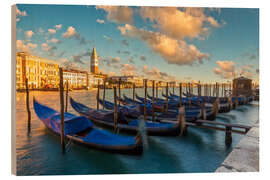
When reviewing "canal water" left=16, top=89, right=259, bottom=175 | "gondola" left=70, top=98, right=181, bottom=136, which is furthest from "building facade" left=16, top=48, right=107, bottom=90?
"gondola" left=70, top=98, right=181, bottom=136

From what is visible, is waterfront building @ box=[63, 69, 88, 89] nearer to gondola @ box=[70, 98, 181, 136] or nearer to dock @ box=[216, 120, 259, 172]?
gondola @ box=[70, 98, 181, 136]

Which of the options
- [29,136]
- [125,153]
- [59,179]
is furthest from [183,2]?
[29,136]

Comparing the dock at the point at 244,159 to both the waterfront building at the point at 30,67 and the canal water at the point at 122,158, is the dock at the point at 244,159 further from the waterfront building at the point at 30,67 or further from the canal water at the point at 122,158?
the waterfront building at the point at 30,67

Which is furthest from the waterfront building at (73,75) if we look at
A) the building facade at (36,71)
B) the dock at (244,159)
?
the dock at (244,159)

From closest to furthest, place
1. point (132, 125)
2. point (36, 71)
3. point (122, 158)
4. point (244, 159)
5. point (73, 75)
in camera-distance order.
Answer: point (244, 159) < point (122, 158) < point (132, 125) < point (36, 71) < point (73, 75)

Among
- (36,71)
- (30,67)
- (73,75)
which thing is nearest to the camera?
(30,67)

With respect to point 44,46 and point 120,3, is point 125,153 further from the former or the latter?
point 44,46

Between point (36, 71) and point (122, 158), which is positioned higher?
point (36, 71)

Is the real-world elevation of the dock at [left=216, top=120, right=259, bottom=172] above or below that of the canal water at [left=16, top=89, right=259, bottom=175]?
above

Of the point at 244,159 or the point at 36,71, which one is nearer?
the point at 244,159

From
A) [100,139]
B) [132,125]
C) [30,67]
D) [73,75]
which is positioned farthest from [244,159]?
[73,75]

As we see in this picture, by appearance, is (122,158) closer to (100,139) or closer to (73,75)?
(100,139)
